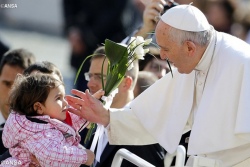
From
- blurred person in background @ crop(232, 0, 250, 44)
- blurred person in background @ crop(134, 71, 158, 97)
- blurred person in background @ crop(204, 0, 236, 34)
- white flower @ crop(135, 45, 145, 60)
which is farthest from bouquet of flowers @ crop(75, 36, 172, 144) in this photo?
blurred person in background @ crop(204, 0, 236, 34)

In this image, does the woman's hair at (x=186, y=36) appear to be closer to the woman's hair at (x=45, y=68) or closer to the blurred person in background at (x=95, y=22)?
the woman's hair at (x=45, y=68)

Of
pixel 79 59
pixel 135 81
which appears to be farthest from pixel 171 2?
pixel 79 59

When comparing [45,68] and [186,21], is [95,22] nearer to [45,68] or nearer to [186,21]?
[45,68]

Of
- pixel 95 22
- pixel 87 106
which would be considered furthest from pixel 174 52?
pixel 95 22

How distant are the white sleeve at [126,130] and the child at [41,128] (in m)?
0.45

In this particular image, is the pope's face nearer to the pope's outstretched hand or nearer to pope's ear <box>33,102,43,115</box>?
the pope's outstretched hand

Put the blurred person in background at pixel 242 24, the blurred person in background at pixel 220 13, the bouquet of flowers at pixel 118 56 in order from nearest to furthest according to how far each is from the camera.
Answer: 1. the bouquet of flowers at pixel 118 56
2. the blurred person in background at pixel 242 24
3. the blurred person in background at pixel 220 13

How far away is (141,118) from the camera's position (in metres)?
7.77

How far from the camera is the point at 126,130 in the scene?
25.4 feet

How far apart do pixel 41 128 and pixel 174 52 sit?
104cm

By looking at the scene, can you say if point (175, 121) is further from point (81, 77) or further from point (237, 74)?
point (81, 77)

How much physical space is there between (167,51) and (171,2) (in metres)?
1.40

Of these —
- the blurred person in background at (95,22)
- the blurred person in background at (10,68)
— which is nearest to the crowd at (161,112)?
the blurred person in background at (10,68)

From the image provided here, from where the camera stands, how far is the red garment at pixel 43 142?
7047mm
